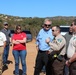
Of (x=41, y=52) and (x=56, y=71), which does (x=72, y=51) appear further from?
(x=41, y=52)

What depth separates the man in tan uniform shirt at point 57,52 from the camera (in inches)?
281

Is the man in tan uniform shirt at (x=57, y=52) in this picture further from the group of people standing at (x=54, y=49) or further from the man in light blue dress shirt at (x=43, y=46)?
the man in light blue dress shirt at (x=43, y=46)

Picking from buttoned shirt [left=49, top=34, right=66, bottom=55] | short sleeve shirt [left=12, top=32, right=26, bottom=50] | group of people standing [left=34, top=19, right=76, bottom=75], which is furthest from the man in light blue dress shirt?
buttoned shirt [left=49, top=34, right=66, bottom=55]

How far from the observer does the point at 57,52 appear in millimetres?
7277

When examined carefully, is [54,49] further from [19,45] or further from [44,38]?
[19,45]

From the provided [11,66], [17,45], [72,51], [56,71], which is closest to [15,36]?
[17,45]

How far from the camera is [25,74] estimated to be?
10.3 meters

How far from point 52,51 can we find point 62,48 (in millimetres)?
275

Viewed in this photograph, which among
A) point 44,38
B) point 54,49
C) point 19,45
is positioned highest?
point 44,38

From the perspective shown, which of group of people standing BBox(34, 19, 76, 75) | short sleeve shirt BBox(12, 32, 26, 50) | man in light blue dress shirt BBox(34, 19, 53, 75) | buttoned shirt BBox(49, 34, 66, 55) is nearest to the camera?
group of people standing BBox(34, 19, 76, 75)

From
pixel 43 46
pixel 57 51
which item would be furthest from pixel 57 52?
pixel 43 46

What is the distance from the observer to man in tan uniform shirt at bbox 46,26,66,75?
281 inches

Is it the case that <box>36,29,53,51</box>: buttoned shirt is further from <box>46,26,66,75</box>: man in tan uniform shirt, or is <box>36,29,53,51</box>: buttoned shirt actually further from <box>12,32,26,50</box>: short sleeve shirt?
<box>46,26,66,75</box>: man in tan uniform shirt

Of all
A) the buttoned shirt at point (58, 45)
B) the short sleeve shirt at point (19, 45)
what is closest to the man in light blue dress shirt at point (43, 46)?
the short sleeve shirt at point (19, 45)
